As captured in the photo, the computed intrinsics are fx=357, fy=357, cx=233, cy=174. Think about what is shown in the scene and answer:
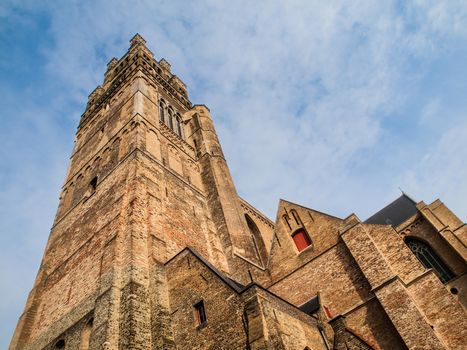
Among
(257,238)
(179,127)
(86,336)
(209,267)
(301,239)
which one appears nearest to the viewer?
(209,267)

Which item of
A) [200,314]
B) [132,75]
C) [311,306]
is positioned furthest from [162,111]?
[311,306]

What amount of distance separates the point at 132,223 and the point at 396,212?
510 inches

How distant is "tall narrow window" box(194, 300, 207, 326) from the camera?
9936 mm

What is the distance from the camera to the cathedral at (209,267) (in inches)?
380

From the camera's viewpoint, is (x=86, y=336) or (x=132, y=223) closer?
(x=86, y=336)

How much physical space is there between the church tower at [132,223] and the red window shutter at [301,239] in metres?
2.08

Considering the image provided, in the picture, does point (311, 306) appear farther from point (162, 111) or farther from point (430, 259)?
point (162, 111)

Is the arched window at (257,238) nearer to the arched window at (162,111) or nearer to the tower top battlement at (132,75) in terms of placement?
→ the arched window at (162,111)

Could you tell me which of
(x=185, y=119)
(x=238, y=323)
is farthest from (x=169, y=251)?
(x=185, y=119)

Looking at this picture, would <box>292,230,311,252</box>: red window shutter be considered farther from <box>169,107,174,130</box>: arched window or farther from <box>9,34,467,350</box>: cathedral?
<box>169,107,174,130</box>: arched window

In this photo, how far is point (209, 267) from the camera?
10633 millimetres

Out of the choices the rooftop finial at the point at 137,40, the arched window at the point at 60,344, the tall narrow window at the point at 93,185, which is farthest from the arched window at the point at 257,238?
the rooftop finial at the point at 137,40

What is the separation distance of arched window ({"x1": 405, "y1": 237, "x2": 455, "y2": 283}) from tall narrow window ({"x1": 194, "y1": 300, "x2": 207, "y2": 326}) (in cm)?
946

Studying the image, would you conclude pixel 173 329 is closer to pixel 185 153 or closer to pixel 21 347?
pixel 21 347
